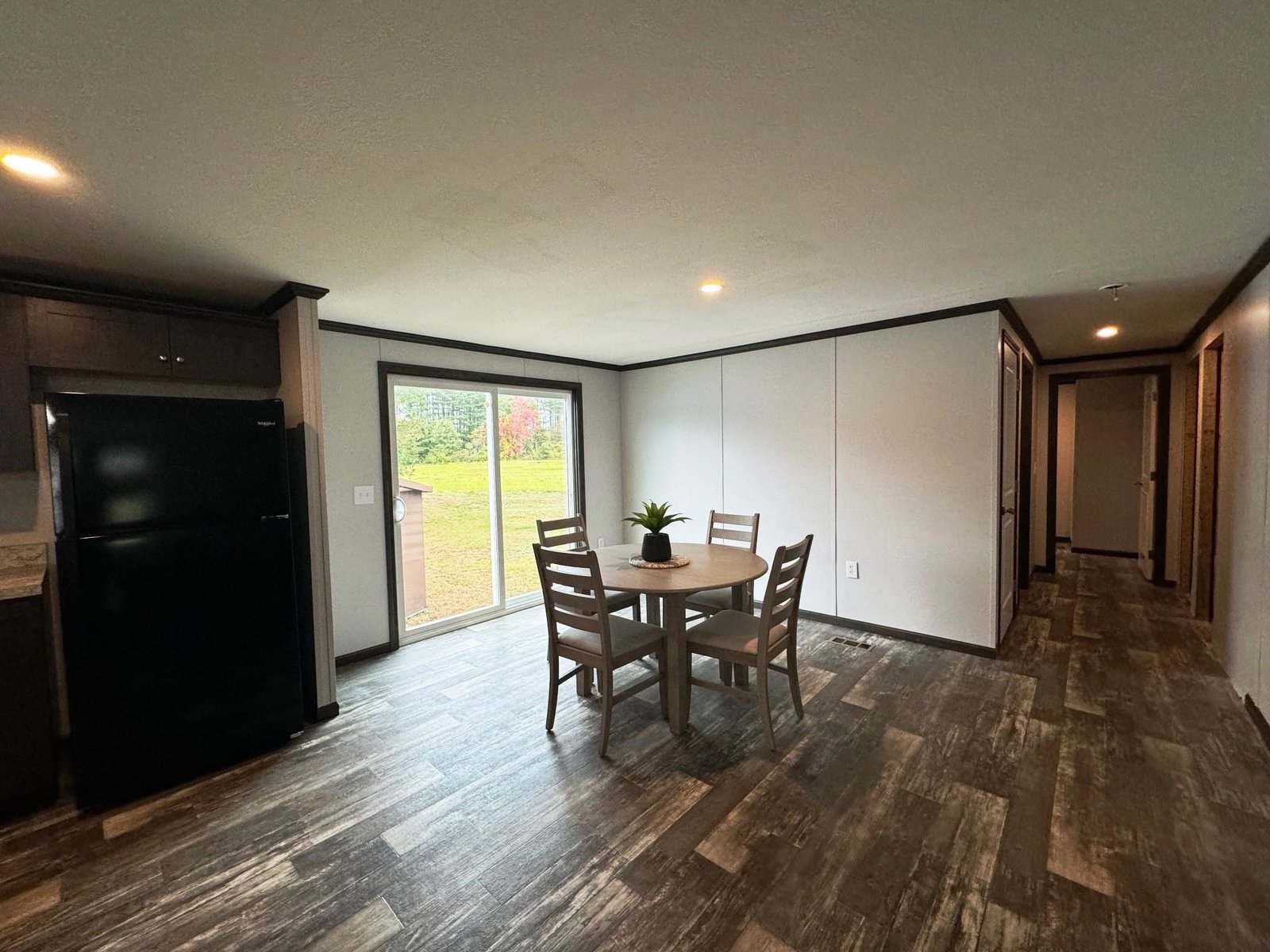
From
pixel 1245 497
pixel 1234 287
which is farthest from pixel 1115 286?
pixel 1245 497

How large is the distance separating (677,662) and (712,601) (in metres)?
0.74

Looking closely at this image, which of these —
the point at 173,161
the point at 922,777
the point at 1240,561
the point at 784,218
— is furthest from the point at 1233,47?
the point at 1240,561

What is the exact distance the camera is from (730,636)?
2.65 m

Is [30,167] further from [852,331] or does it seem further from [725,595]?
[852,331]

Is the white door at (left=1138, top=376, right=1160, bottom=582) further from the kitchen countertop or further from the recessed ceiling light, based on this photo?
the kitchen countertop

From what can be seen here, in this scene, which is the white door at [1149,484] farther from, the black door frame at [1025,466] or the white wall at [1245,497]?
the white wall at [1245,497]

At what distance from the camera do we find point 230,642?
2371 mm

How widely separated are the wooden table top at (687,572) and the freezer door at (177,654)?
5.46ft

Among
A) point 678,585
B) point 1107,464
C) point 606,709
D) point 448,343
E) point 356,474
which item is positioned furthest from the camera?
point 1107,464

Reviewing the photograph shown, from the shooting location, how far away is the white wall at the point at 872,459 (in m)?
3.43

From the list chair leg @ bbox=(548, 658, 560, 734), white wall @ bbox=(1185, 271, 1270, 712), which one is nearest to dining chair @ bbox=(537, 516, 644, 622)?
chair leg @ bbox=(548, 658, 560, 734)

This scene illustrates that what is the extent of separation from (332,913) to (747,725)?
1884 mm

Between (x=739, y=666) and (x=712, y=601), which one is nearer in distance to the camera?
(x=739, y=666)

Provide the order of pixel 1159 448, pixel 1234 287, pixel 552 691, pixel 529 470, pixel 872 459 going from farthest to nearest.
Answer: pixel 1159 448
pixel 529 470
pixel 872 459
pixel 1234 287
pixel 552 691
